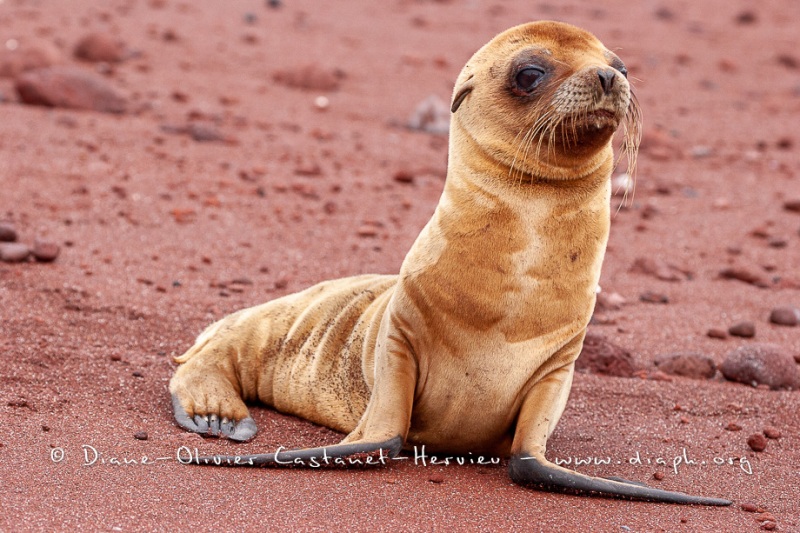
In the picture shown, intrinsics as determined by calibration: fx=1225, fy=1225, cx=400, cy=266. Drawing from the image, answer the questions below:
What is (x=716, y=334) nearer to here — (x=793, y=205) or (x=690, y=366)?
(x=690, y=366)

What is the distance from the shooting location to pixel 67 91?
29.2ft

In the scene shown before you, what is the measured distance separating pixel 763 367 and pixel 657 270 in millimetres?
1904

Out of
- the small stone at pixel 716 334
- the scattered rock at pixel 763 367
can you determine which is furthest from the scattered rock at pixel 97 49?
the scattered rock at pixel 763 367

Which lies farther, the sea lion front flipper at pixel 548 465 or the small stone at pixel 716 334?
the small stone at pixel 716 334

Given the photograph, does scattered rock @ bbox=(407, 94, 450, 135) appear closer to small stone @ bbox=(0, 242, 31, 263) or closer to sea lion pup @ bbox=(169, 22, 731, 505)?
small stone @ bbox=(0, 242, 31, 263)

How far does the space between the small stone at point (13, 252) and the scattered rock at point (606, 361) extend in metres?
2.73

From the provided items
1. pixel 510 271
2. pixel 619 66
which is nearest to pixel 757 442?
pixel 510 271

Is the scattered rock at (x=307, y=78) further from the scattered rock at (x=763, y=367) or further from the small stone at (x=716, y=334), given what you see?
the scattered rock at (x=763, y=367)

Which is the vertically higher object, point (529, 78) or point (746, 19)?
point (529, 78)

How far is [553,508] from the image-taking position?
366cm

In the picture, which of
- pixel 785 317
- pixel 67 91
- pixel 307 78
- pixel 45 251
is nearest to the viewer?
pixel 45 251

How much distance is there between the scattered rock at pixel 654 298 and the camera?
6.52 m

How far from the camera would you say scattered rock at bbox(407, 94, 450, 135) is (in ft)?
32.2

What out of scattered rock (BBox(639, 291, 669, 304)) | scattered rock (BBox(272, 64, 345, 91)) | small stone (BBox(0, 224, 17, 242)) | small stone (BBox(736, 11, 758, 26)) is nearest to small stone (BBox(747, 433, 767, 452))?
scattered rock (BBox(639, 291, 669, 304))
